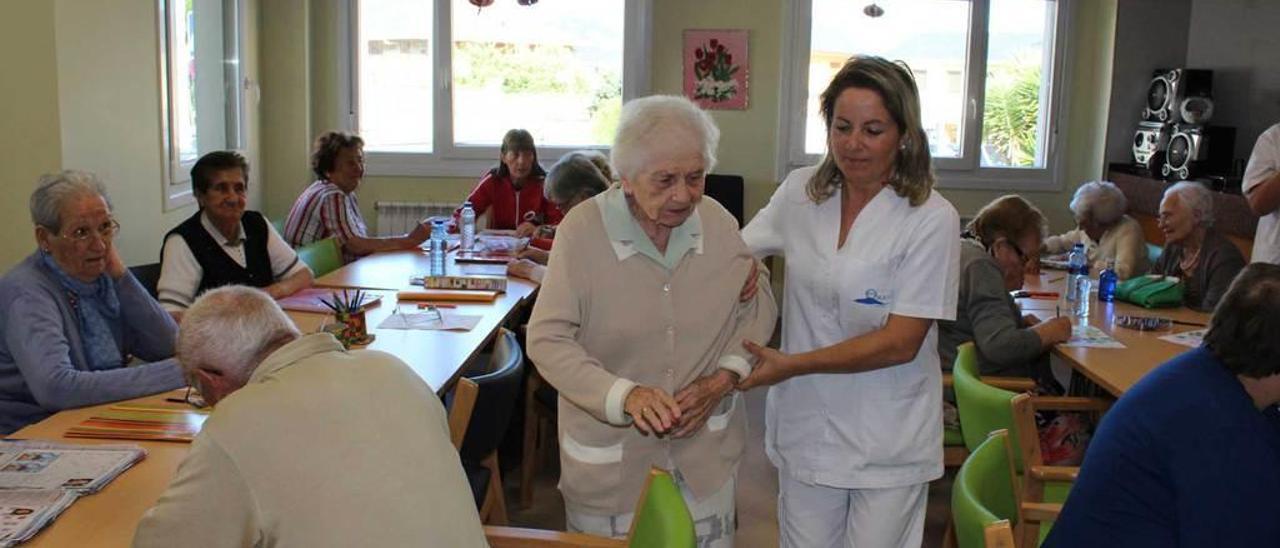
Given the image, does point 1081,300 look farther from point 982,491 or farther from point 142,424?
point 142,424

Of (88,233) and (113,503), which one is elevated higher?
(88,233)

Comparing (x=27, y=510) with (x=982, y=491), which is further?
(x=982, y=491)

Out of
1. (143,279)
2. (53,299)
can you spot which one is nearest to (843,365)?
(53,299)

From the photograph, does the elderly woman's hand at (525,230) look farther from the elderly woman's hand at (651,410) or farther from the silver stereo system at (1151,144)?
the silver stereo system at (1151,144)

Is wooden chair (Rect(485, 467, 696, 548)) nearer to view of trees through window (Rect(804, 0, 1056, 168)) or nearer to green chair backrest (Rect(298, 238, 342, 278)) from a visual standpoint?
green chair backrest (Rect(298, 238, 342, 278))

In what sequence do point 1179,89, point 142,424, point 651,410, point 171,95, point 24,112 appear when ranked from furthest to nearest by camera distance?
point 1179,89
point 171,95
point 24,112
point 142,424
point 651,410

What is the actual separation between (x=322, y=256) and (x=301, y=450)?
3470 millimetres

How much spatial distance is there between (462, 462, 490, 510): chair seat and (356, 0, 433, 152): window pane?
4623 millimetres

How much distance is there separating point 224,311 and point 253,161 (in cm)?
535

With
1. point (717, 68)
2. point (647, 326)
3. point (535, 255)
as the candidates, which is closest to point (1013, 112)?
point (717, 68)

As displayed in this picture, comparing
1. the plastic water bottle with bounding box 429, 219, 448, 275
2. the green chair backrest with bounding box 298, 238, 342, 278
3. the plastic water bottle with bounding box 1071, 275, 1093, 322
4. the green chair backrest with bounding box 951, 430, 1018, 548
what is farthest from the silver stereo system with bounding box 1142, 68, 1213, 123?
the green chair backrest with bounding box 951, 430, 1018, 548

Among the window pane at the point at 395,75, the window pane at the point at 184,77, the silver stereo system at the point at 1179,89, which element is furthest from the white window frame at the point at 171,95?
the silver stereo system at the point at 1179,89

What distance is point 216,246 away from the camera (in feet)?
12.4

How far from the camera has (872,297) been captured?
207 cm
